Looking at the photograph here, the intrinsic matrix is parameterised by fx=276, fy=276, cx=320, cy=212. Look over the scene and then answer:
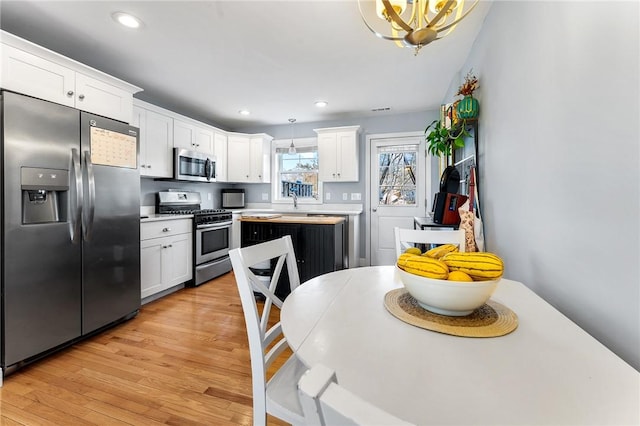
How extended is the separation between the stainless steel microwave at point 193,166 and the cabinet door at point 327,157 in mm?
1663

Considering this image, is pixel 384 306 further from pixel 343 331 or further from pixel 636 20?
pixel 636 20

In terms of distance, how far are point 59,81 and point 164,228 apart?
158 cm

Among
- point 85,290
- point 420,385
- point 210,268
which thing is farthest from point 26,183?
point 420,385

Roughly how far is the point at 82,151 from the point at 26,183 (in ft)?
1.36

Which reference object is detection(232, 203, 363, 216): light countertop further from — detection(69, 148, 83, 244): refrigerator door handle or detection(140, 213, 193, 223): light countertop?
detection(69, 148, 83, 244): refrigerator door handle

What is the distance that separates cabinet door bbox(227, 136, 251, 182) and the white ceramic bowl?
13.9 feet

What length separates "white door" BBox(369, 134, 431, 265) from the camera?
436cm

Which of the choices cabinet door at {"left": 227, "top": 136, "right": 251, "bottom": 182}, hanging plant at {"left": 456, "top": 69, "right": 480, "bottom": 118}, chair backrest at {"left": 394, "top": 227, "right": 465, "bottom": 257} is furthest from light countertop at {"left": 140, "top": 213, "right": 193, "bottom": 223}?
hanging plant at {"left": 456, "top": 69, "right": 480, "bottom": 118}

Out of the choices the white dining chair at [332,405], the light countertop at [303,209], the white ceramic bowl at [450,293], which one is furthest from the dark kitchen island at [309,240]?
the white dining chair at [332,405]

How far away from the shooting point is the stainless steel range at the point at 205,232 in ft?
11.6

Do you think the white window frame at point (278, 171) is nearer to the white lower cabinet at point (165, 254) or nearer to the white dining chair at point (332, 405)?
the white lower cabinet at point (165, 254)

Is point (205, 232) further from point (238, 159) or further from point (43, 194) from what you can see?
point (43, 194)

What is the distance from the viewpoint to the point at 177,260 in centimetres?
328

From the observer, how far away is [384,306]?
905 mm
